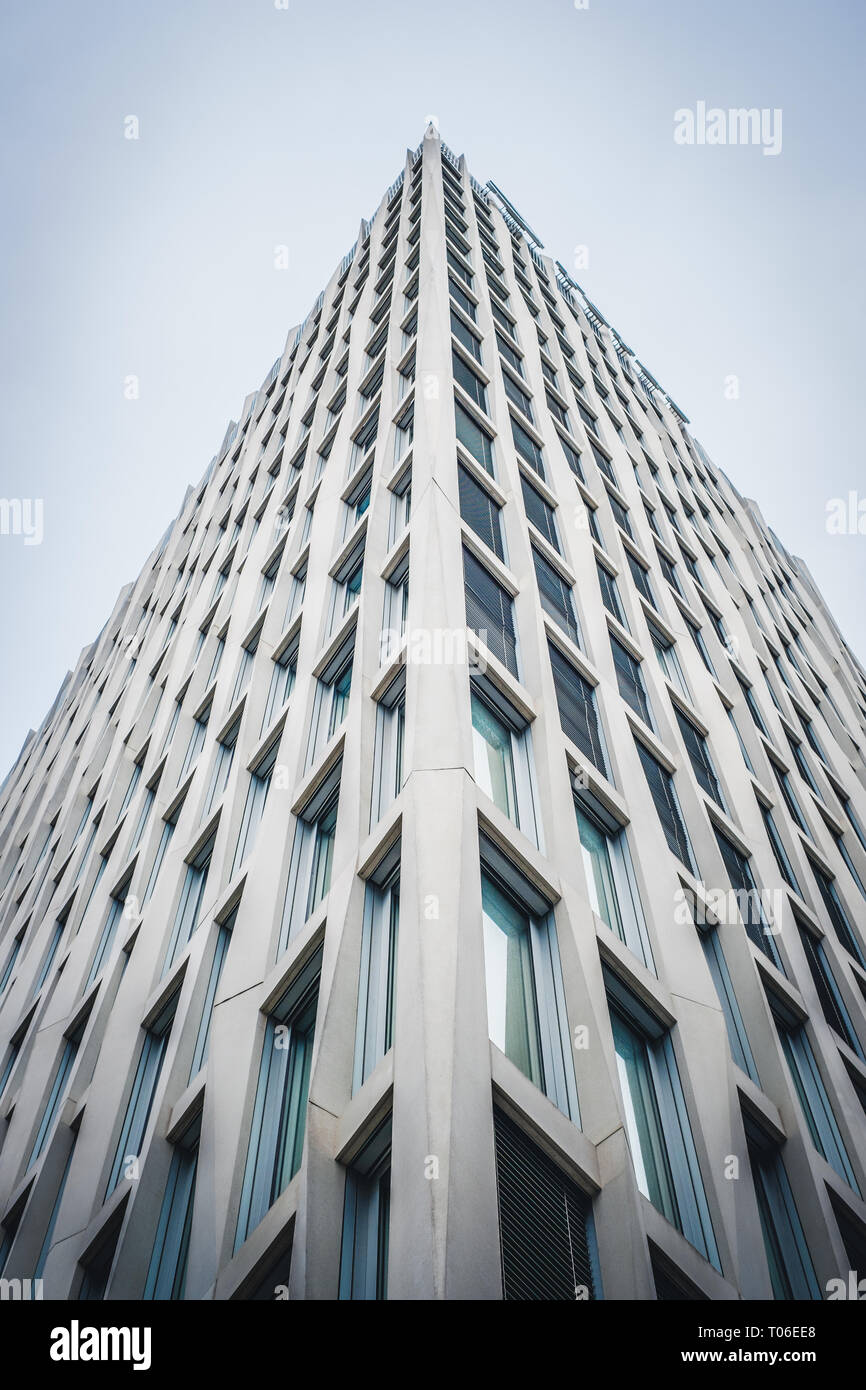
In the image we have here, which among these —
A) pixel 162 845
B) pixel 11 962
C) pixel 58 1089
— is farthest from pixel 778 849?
pixel 11 962

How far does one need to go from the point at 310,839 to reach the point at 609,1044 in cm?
570

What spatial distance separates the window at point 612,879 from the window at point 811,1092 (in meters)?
3.32

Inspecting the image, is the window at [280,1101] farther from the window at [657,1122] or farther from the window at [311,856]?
the window at [657,1122]

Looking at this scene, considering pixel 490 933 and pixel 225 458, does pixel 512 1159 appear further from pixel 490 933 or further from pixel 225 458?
pixel 225 458

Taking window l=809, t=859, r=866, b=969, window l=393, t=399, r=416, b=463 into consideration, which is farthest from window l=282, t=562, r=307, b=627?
window l=809, t=859, r=866, b=969

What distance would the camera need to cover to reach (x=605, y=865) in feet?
45.0

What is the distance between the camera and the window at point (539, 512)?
19141 mm

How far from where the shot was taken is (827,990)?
16875 millimetres

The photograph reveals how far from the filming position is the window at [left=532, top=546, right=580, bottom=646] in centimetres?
1692

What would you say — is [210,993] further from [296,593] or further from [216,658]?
[216,658]

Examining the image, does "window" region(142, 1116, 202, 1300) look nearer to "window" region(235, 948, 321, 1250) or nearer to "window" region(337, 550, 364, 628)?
"window" region(235, 948, 321, 1250)

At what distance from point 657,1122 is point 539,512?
11848 mm

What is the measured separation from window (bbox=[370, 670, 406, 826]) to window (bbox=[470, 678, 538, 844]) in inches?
38.0
